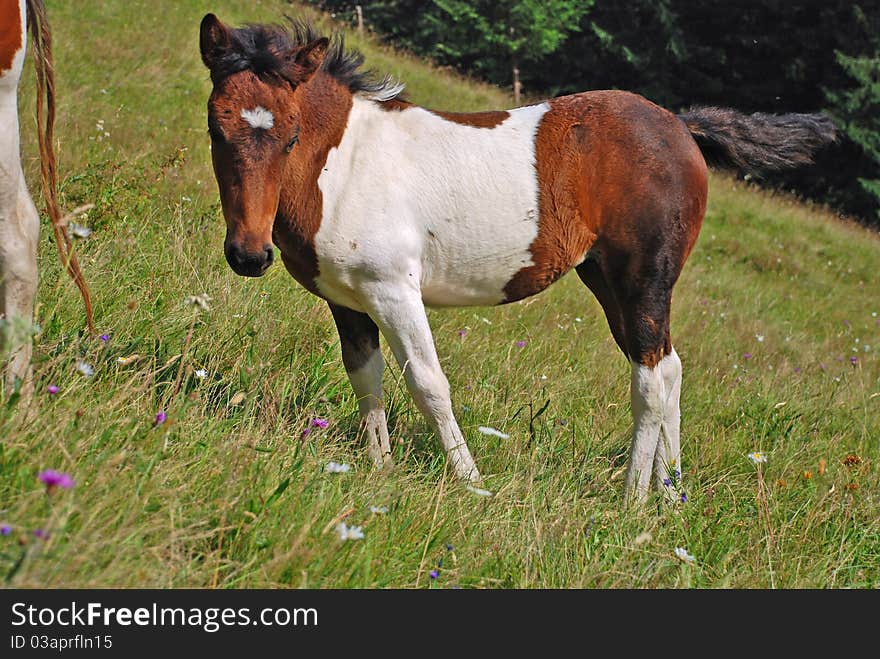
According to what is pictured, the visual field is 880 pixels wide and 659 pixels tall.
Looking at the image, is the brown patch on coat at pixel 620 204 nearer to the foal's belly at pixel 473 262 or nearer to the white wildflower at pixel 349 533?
the foal's belly at pixel 473 262

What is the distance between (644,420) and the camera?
4176 millimetres

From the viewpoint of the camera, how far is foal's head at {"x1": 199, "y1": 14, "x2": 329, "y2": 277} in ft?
10.4

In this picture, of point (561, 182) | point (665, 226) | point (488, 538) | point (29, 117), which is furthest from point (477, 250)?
point (29, 117)

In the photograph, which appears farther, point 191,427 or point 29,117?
point 29,117

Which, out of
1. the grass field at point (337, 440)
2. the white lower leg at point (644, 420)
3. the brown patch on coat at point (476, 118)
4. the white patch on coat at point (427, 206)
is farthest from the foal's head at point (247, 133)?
the white lower leg at point (644, 420)

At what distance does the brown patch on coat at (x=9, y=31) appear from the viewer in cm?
309

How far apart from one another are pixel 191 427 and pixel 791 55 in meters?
25.5

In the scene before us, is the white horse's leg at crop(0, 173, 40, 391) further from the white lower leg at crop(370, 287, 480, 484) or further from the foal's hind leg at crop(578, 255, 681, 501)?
the foal's hind leg at crop(578, 255, 681, 501)

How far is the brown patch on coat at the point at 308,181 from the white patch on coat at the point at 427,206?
0.04 metres

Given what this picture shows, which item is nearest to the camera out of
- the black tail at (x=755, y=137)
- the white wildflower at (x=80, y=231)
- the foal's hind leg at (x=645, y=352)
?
the white wildflower at (x=80, y=231)

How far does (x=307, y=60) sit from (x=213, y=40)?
36cm

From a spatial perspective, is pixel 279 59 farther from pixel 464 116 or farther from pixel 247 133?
pixel 464 116

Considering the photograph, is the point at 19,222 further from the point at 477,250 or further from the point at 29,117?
the point at 29,117

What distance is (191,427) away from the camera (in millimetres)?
3006
